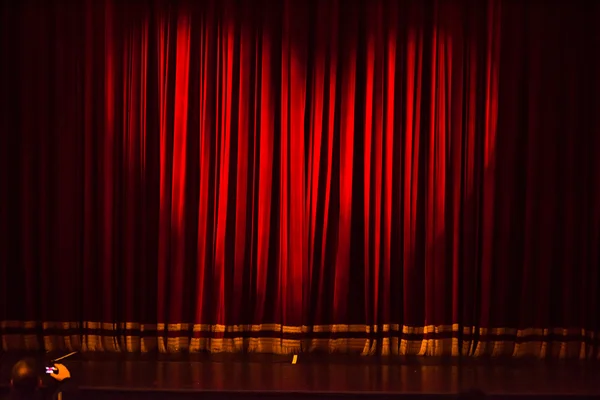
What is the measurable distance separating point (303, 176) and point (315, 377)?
1.16 m

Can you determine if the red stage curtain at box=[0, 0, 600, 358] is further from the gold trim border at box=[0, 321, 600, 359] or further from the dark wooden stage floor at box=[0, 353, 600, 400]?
the dark wooden stage floor at box=[0, 353, 600, 400]

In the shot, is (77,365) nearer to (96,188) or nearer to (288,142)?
(96,188)

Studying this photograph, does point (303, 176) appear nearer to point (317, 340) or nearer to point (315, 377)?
point (317, 340)

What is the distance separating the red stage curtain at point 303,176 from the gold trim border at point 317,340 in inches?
0.5

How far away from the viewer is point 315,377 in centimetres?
360

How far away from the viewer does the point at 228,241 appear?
13.7 ft

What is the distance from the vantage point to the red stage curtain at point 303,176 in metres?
4.07

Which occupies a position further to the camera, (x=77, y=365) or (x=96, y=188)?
(x=96, y=188)

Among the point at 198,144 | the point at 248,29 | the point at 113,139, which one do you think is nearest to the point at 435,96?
the point at 248,29

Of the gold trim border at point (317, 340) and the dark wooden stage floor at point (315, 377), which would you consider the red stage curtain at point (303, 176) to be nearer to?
the gold trim border at point (317, 340)

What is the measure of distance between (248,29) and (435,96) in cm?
114

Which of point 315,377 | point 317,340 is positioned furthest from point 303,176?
point 315,377

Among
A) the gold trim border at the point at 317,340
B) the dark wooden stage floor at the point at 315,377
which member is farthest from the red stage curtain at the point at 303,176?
the dark wooden stage floor at the point at 315,377

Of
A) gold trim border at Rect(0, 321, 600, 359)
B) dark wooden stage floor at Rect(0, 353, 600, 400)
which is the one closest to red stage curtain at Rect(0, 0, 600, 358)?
gold trim border at Rect(0, 321, 600, 359)
